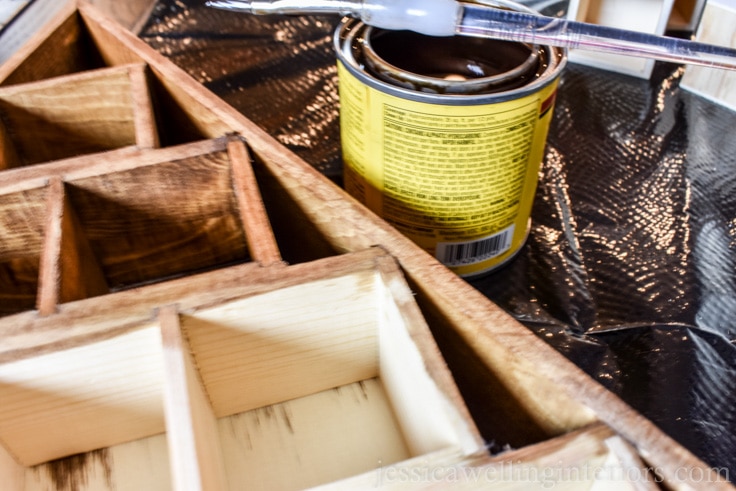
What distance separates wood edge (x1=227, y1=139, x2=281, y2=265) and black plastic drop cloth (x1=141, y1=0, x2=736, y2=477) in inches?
12.0

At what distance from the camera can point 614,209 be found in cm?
91

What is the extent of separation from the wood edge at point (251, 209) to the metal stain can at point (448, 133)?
0.41ft

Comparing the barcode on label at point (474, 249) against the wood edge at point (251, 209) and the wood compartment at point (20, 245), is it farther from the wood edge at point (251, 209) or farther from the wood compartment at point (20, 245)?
the wood compartment at point (20, 245)

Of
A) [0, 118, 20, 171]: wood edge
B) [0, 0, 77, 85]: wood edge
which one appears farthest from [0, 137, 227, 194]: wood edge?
[0, 0, 77, 85]: wood edge

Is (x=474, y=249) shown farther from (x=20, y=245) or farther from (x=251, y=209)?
(x=20, y=245)

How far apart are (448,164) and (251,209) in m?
0.20

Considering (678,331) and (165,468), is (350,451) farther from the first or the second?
(678,331)

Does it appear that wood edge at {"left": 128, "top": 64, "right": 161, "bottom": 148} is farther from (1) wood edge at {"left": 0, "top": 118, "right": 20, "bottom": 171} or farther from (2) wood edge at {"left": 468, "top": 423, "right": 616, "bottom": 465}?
(2) wood edge at {"left": 468, "top": 423, "right": 616, "bottom": 465}

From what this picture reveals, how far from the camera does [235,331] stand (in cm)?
57

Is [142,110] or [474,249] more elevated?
[142,110]

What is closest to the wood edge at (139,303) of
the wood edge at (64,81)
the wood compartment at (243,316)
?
the wood compartment at (243,316)

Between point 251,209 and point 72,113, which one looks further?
point 72,113

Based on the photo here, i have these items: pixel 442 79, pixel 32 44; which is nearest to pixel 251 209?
pixel 442 79

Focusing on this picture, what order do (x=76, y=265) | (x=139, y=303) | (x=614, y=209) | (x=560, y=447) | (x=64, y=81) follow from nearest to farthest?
(x=560, y=447)
(x=139, y=303)
(x=76, y=265)
(x=64, y=81)
(x=614, y=209)
